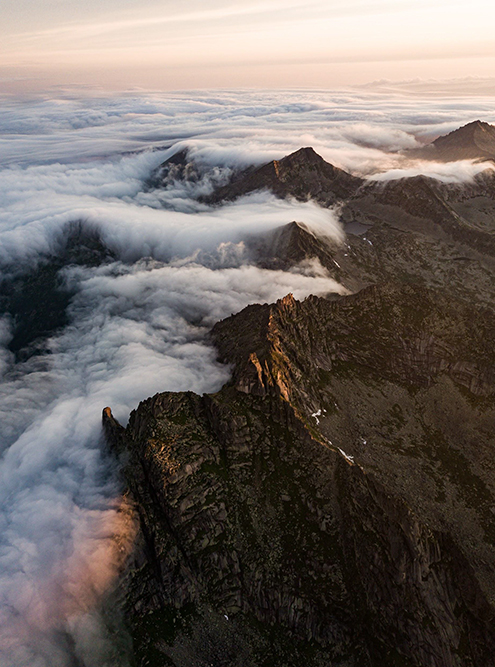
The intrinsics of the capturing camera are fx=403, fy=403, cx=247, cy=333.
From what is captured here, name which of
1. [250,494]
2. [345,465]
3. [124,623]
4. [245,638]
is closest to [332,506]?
[345,465]

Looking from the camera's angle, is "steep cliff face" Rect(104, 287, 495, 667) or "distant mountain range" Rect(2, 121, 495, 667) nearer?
"distant mountain range" Rect(2, 121, 495, 667)

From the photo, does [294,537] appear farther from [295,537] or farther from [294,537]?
[295,537]

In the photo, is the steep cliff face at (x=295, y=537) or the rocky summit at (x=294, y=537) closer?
the rocky summit at (x=294, y=537)

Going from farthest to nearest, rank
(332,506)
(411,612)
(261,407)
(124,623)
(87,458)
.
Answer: (87,458), (261,407), (332,506), (124,623), (411,612)

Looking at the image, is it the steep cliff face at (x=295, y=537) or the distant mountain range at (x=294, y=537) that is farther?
the steep cliff face at (x=295, y=537)

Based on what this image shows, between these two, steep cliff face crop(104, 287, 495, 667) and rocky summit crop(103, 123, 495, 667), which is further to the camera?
steep cliff face crop(104, 287, 495, 667)

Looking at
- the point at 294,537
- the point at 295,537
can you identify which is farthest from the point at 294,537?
the point at 295,537

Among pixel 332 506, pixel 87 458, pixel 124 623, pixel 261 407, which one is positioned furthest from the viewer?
pixel 87 458

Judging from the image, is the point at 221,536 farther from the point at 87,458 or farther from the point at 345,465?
the point at 87,458
